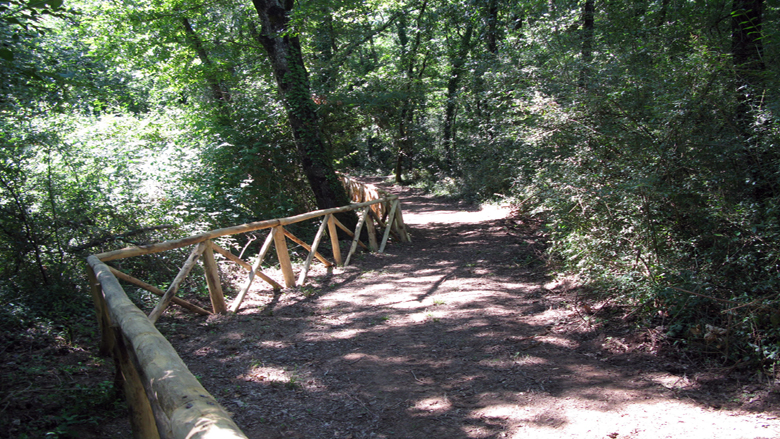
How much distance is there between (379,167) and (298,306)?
90.1 ft

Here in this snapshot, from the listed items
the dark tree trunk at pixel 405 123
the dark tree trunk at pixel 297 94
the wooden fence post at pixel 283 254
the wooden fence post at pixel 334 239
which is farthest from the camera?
the dark tree trunk at pixel 405 123

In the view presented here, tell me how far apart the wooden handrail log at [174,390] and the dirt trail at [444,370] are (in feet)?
4.62

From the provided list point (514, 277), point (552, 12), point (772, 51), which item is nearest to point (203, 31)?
point (552, 12)

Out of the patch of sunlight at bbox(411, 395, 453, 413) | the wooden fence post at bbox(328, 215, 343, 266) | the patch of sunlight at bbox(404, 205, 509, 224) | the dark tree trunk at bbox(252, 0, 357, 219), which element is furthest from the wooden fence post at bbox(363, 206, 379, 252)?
the patch of sunlight at bbox(411, 395, 453, 413)

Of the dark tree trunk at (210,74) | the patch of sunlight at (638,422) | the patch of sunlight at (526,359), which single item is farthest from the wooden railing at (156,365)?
the dark tree trunk at (210,74)

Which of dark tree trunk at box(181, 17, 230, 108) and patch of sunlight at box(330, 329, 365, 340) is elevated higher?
dark tree trunk at box(181, 17, 230, 108)

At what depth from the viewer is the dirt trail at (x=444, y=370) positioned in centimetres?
312

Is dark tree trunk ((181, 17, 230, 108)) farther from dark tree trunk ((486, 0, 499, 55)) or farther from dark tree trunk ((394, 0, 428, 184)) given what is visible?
dark tree trunk ((486, 0, 499, 55))

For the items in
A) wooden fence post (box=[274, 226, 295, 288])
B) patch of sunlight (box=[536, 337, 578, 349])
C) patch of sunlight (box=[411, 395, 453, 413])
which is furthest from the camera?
wooden fence post (box=[274, 226, 295, 288])

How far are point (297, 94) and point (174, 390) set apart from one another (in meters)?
8.58

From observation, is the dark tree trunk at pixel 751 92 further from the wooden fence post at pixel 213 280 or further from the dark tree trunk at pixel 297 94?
the dark tree trunk at pixel 297 94

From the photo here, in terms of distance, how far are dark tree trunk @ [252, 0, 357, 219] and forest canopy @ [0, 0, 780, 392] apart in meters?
0.04

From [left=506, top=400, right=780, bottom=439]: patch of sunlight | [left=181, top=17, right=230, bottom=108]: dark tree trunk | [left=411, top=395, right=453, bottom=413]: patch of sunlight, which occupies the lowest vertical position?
[left=506, top=400, right=780, bottom=439]: patch of sunlight

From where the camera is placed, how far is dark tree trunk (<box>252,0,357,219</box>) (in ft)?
29.2
